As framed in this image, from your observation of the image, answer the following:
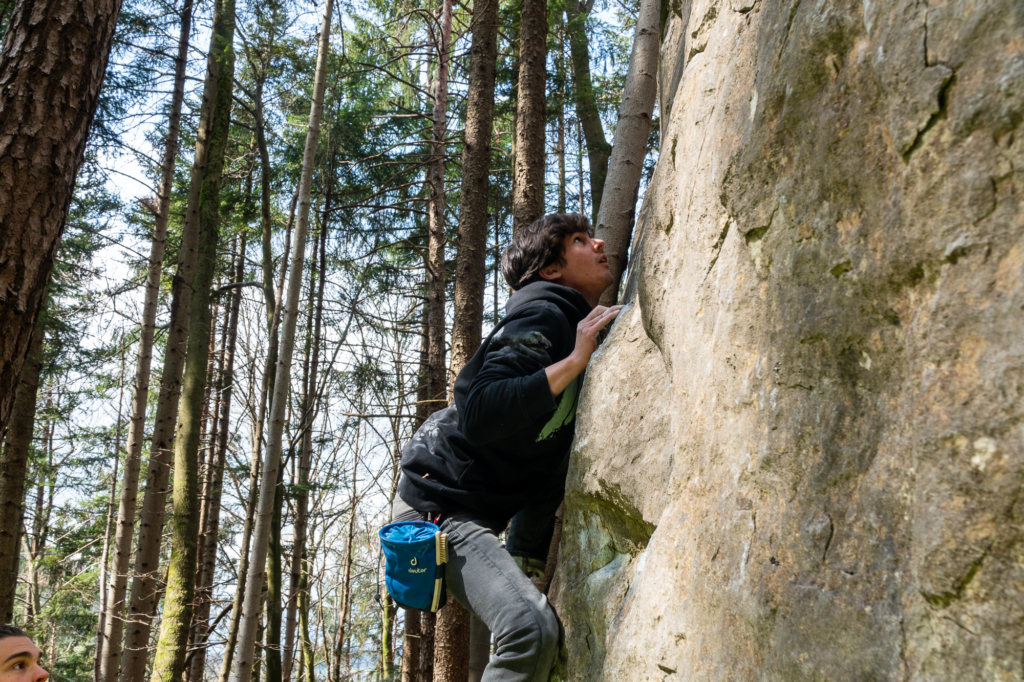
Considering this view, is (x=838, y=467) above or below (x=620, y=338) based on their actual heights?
below

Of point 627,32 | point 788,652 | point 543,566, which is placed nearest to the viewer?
point 788,652

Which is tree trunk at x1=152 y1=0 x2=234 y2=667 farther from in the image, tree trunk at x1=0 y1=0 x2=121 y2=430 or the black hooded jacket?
the black hooded jacket

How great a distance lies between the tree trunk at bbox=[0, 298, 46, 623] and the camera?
7.94 meters

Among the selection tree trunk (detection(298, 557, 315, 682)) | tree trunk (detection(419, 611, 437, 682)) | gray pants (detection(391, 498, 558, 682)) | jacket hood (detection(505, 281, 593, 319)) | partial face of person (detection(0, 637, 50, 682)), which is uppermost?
jacket hood (detection(505, 281, 593, 319))

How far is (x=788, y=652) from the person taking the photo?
1.66 metres

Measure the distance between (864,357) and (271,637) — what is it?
10.0 meters

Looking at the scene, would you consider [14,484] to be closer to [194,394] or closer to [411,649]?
[194,394]

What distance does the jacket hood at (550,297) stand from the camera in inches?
126

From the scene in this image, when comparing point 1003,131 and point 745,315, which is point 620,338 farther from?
point 1003,131

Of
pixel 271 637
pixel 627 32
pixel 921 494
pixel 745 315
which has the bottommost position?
pixel 271 637

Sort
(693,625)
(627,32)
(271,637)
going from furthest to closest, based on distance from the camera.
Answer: (627,32), (271,637), (693,625)

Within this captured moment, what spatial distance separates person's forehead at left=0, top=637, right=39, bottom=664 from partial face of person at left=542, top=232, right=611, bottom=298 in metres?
3.04

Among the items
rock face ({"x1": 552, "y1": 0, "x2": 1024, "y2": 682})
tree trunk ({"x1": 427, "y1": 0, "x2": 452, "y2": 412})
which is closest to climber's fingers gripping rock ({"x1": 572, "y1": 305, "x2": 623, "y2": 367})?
rock face ({"x1": 552, "y1": 0, "x2": 1024, "y2": 682})

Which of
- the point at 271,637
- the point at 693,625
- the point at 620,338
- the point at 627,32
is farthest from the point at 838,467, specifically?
the point at 627,32
